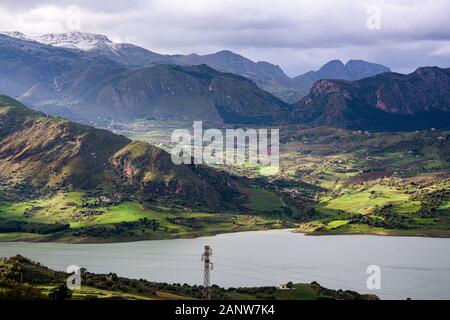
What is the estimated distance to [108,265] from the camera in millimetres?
170500

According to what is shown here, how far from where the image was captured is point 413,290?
439 ft

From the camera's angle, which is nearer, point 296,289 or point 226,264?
point 296,289

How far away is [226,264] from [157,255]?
27.4 meters

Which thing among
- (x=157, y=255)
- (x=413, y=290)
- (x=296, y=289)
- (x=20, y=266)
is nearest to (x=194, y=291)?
(x=296, y=289)
